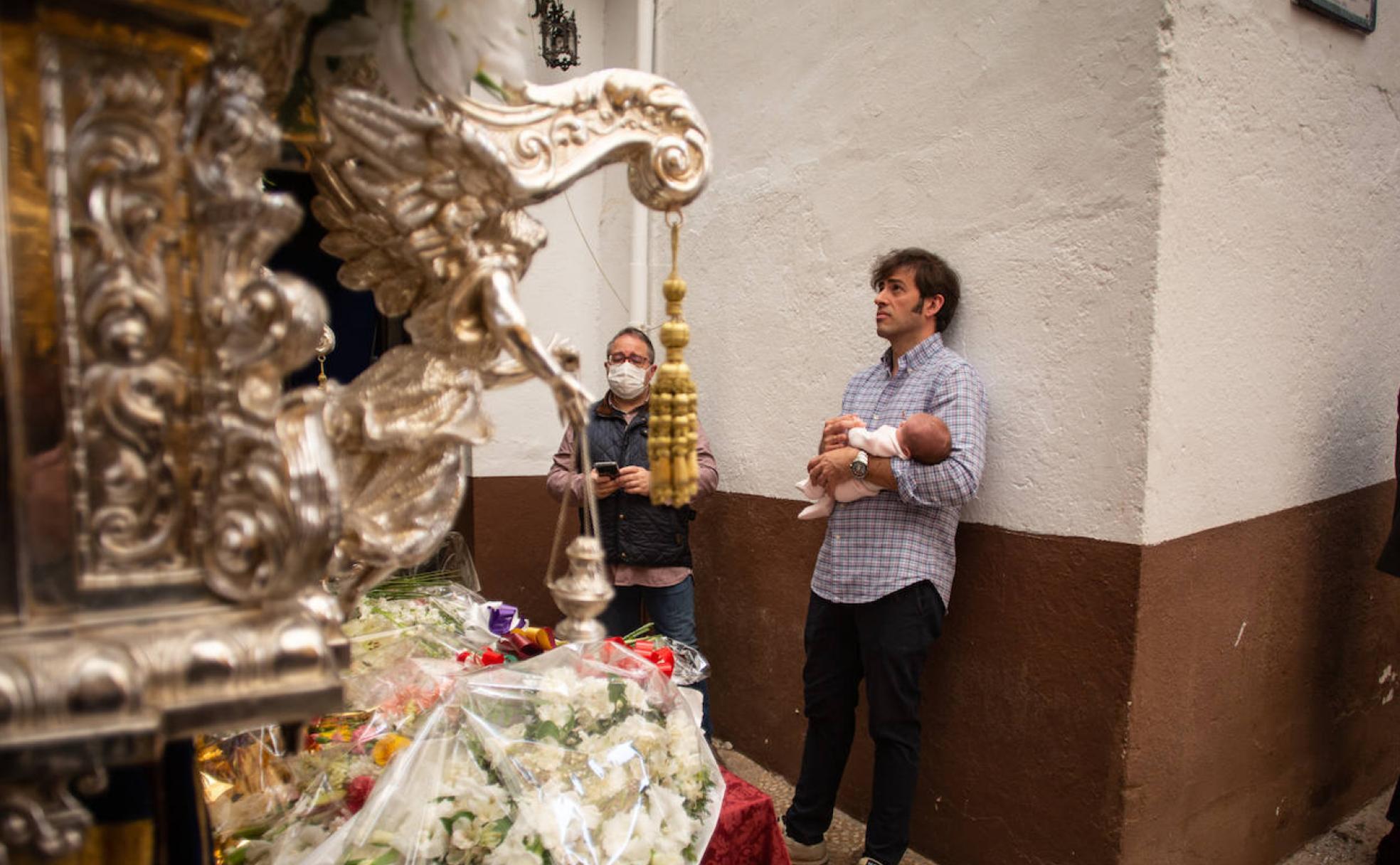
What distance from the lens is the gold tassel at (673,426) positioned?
120 centimetres

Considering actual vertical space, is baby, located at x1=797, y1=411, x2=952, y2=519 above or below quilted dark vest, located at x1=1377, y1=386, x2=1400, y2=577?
above

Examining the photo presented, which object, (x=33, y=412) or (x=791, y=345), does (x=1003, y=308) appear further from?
(x=33, y=412)

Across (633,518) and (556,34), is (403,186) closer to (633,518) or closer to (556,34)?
(633,518)

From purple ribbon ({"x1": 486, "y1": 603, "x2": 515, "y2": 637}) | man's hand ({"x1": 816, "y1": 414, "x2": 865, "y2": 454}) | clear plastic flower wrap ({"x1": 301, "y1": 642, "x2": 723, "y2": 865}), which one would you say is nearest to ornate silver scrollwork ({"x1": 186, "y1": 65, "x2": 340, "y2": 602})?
clear plastic flower wrap ({"x1": 301, "y1": 642, "x2": 723, "y2": 865})

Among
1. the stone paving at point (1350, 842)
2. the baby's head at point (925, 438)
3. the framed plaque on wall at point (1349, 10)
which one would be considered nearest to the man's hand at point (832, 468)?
the baby's head at point (925, 438)

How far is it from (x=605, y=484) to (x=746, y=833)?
5.77ft

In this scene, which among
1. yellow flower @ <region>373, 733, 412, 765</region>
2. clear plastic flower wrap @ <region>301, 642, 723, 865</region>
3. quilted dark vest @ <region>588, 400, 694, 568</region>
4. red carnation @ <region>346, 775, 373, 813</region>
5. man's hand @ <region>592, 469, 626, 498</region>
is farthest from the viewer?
quilted dark vest @ <region>588, 400, 694, 568</region>

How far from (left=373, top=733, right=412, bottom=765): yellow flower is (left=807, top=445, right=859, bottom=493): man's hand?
4.81 feet

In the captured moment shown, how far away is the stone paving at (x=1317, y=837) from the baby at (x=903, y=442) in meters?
1.31

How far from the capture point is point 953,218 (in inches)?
113

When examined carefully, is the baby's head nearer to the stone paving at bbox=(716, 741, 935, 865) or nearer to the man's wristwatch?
the man's wristwatch

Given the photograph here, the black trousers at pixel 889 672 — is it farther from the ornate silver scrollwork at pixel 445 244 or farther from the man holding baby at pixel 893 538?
the ornate silver scrollwork at pixel 445 244

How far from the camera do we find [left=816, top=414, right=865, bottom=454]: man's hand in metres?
2.75

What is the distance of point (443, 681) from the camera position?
2070 millimetres
